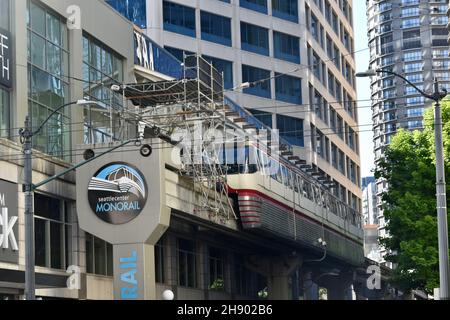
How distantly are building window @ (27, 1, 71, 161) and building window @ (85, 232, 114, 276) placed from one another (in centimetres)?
404

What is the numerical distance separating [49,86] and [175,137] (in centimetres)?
805

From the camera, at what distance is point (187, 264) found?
166ft

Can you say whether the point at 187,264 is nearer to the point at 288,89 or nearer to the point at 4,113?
the point at 4,113

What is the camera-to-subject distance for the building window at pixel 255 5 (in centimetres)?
8862

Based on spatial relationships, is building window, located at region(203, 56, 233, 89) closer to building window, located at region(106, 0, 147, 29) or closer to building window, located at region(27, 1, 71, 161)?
building window, located at region(106, 0, 147, 29)

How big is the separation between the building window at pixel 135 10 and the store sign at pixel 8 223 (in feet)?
156

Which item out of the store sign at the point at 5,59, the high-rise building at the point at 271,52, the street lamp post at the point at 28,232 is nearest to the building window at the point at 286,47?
the high-rise building at the point at 271,52

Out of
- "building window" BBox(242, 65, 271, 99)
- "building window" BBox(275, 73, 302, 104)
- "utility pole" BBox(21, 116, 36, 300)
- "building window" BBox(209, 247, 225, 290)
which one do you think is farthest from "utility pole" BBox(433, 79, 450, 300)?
"building window" BBox(275, 73, 302, 104)

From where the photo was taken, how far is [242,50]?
288 feet

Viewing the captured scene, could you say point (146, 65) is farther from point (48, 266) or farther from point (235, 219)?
point (48, 266)

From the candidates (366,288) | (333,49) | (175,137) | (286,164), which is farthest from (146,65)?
(366,288)

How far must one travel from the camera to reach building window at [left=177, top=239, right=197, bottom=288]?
4922 centimetres

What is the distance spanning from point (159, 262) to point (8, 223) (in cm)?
1431

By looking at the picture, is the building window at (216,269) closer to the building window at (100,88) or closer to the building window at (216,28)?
the building window at (100,88)
